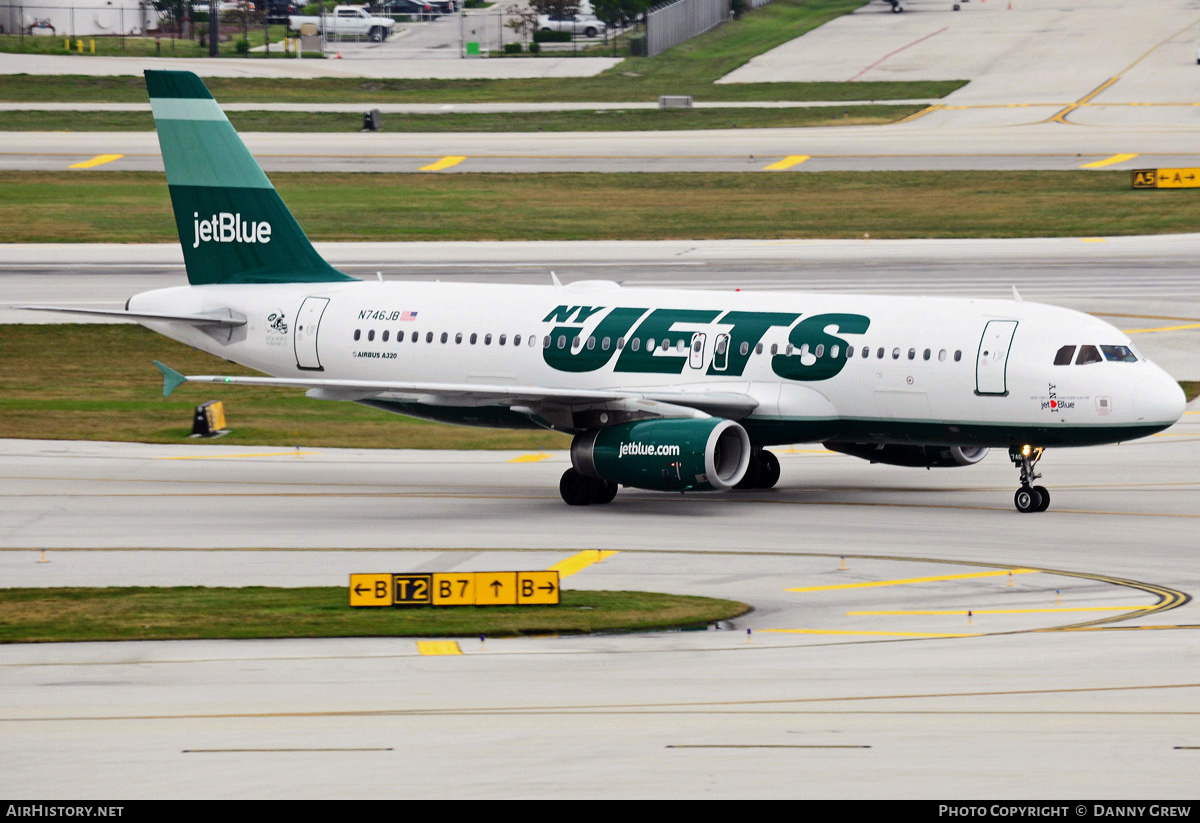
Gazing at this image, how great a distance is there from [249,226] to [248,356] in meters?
3.25

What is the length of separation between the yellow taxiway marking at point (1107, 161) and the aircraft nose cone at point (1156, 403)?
59468mm

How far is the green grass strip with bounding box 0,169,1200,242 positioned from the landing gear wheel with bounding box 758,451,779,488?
135ft

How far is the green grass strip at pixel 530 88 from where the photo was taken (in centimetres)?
12044

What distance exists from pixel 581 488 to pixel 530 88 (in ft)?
301

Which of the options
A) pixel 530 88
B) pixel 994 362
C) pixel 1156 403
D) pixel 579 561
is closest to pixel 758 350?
pixel 994 362

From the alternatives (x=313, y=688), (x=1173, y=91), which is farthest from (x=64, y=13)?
(x=313, y=688)

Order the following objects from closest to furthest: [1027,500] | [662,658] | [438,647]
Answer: [662,658]
[438,647]
[1027,500]

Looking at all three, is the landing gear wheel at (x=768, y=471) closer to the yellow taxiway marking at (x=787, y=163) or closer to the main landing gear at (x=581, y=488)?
the main landing gear at (x=581, y=488)

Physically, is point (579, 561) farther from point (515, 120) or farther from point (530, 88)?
point (530, 88)

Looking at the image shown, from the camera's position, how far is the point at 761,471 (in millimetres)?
40719

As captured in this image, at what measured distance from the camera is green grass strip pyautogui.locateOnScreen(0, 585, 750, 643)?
86.6ft

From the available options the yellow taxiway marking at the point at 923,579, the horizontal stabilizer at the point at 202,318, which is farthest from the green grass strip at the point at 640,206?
the yellow taxiway marking at the point at 923,579
